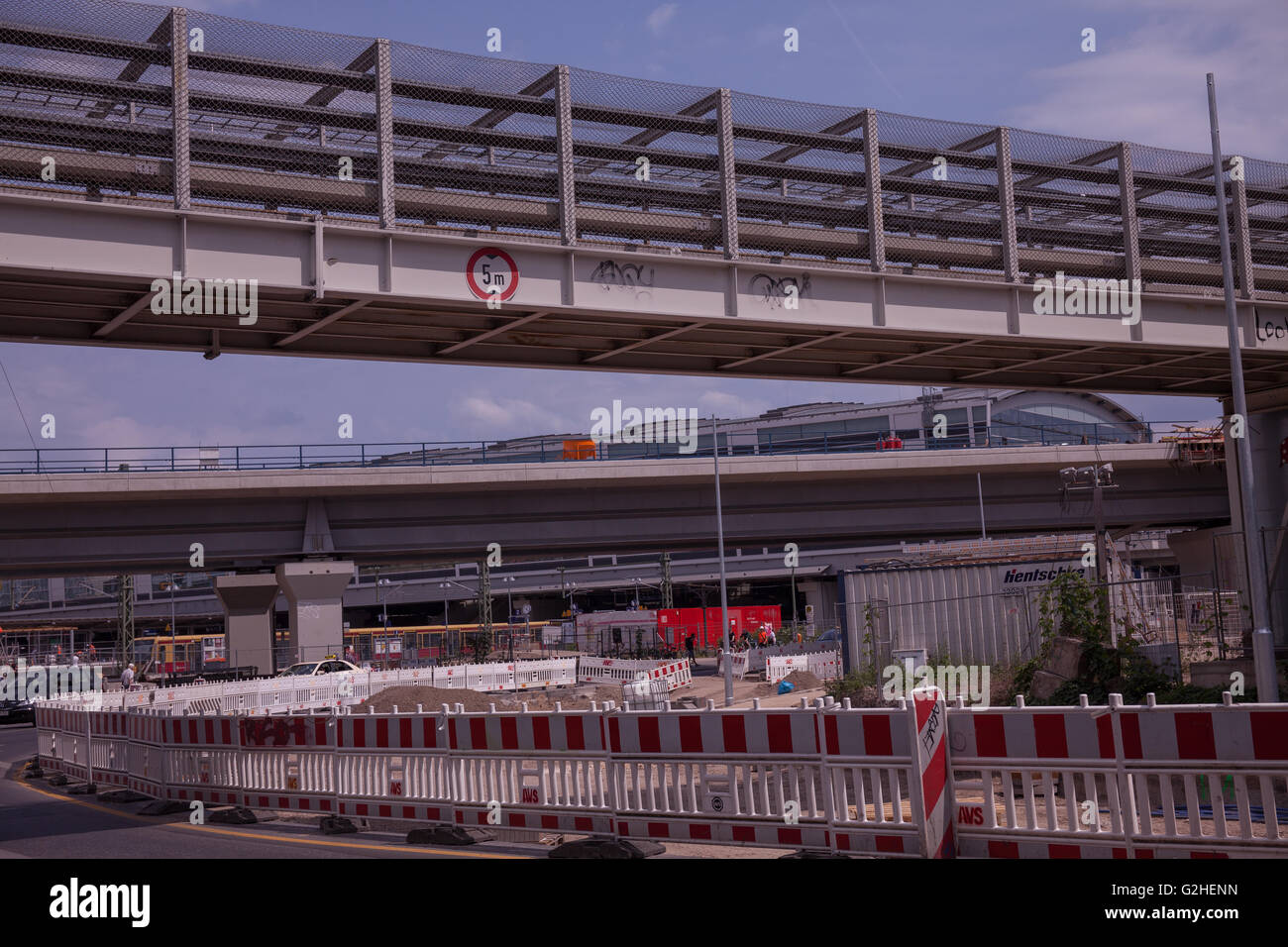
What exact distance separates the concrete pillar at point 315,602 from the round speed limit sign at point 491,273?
1207 inches

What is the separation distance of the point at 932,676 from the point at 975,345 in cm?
1031

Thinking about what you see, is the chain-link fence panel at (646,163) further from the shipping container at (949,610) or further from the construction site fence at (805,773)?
the shipping container at (949,610)

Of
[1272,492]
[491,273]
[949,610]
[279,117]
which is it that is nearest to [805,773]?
[491,273]

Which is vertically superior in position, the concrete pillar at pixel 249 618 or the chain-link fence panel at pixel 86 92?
the chain-link fence panel at pixel 86 92

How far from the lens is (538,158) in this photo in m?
16.3

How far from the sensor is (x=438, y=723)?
13.0m

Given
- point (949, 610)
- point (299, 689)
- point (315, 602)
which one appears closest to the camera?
point (949, 610)

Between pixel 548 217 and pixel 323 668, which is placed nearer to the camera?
pixel 548 217

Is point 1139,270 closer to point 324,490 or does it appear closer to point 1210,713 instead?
point 1210,713

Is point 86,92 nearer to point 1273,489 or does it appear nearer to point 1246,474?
point 1246,474

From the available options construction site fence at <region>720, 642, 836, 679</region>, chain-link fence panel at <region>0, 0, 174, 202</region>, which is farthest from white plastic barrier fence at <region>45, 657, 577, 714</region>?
chain-link fence panel at <region>0, 0, 174, 202</region>

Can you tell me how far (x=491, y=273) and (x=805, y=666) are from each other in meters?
32.0

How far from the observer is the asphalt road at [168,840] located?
1120 cm

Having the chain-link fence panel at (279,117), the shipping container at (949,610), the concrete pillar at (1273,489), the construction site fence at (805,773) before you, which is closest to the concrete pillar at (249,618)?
the shipping container at (949,610)
